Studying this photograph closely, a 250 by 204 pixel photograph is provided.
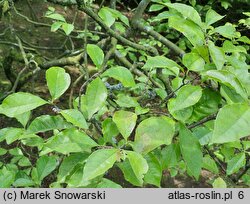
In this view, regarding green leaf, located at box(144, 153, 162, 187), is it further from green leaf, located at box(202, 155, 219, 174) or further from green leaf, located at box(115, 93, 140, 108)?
green leaf, located at box(202, 155, 219, 174)

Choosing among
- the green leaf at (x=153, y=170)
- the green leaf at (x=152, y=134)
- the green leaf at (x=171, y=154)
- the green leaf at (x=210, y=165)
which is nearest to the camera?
the green leaf at (x=152, y=134)

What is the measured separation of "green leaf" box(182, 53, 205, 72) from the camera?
770 mm

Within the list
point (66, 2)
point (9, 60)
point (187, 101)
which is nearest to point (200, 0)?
point (9, 60)

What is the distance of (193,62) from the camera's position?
78cm

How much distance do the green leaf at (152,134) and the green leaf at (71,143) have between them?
0.29 ft

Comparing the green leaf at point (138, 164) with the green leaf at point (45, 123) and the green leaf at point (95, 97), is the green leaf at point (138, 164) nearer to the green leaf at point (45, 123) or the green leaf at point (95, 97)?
the green leaf at point (95, 97)

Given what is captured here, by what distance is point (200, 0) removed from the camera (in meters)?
4.15

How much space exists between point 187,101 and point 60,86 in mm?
279

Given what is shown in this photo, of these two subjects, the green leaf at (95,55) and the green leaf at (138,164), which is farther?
the green leaf at (95,55)

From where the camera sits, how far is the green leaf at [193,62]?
2.53 ft

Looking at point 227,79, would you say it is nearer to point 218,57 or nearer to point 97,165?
point 218,57

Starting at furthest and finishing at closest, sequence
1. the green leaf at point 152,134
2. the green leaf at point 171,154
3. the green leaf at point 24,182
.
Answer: the green leaf at point 24,182, the green leaf at point 171,154, the green leaf at point 152,134

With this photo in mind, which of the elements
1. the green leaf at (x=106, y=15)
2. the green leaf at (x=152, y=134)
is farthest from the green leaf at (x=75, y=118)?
the green leaf at (x=106, y=15)

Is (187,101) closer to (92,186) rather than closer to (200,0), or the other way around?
(92,186)
